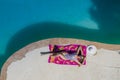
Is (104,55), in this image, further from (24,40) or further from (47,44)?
(24,40)

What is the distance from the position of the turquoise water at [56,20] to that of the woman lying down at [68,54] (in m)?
1.40

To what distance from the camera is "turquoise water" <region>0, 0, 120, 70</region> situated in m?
4.59

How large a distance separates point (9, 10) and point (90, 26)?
56.2 inches

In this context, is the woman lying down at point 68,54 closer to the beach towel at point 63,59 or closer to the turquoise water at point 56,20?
the beach towel at point 63,59

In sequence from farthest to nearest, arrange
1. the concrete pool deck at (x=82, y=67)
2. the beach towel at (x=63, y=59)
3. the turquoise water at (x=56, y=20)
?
1. the turquoise water at (x=56, y=20)
2. the beach towel at (x=63, y=59)
3. the concrete pool deck at (x=82, y=67)

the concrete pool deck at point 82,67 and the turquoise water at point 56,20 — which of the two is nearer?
the concrete pool deck at point 82,67

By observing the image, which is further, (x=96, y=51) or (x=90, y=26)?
(x=90, y=26)

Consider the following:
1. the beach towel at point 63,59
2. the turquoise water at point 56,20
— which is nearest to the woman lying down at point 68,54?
the beach towel at point 63,59

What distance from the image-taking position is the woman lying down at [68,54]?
3.08 metres

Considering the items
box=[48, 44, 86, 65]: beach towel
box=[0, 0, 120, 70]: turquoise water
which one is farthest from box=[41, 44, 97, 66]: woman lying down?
box=[0, 0, 120, 70]: turquoise water

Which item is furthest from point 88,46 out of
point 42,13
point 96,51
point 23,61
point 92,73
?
point 42,13

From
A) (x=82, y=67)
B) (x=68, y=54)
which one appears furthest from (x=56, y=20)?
(x=82, y=67)

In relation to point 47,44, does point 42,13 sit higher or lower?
higher

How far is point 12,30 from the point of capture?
4719 mm
